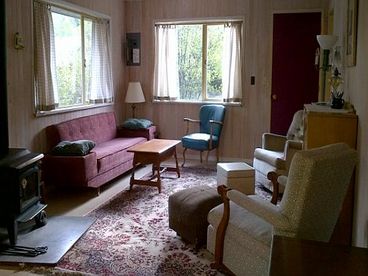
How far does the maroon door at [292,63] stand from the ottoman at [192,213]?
317 centimetres

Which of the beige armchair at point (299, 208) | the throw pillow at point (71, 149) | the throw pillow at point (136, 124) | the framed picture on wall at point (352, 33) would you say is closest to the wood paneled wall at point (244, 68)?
the throw pillow at point (136, 124)

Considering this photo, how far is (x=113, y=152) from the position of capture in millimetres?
5168

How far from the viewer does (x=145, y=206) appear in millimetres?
4379

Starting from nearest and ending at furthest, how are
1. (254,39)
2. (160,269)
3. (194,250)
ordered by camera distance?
1. (160,269)
2. (194,250)
3. (254,39)

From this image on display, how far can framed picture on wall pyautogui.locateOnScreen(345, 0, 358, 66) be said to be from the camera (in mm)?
3176

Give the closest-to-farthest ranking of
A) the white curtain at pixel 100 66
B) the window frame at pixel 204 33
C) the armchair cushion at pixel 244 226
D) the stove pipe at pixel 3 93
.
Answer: the armchair cushion at pixel 244 226
the stove pipe at pixel 3 93
the white curtain at pixel 100 66
the window frame at pixel 204 33

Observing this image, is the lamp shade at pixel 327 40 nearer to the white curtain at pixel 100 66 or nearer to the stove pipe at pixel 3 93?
the stove pipe at pixel 3 93

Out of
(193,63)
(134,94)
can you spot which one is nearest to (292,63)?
(193,63)

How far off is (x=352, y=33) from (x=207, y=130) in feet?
11.3

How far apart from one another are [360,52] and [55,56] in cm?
343

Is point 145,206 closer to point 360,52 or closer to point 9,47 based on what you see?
point 9,47

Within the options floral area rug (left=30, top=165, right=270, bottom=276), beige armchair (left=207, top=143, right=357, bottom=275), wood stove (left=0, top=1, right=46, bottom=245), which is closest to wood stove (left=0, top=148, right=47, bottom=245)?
wood stove (left=0, top=1, right=46, bottom=245)

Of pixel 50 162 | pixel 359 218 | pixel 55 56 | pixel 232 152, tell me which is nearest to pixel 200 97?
pixel 232 152

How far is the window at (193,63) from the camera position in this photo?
259 inches
